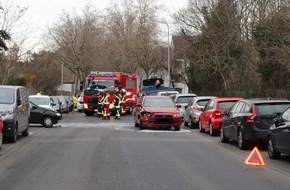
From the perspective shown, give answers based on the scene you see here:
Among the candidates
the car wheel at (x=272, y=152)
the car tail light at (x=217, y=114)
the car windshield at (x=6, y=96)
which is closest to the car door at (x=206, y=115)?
the car tail light at (x=217, y=114)

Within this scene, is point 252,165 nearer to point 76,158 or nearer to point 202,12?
point 76,158

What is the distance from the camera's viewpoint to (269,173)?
11242 millimetres

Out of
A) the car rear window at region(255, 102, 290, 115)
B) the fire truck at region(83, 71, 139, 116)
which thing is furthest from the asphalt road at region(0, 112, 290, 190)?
the fire truck at region(83, 71, 139, 116)

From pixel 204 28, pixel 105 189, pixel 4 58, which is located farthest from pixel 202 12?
pixel 105 189

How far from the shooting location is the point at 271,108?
15.6m

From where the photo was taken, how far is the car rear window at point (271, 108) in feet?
50.5

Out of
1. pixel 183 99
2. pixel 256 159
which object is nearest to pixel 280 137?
pixel 256 159

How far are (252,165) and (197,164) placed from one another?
1.26m

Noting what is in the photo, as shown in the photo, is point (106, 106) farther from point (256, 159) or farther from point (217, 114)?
point (256, 159)

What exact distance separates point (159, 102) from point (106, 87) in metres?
12.9

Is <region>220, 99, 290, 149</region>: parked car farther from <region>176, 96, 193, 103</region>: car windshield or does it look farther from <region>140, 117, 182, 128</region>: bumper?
<region>176, 96, 193, 103</region>: car windshield

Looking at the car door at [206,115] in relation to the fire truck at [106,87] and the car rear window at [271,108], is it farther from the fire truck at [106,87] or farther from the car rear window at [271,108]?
the fire truck at [106,87]

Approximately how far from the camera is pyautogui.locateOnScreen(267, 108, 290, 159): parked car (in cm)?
1251

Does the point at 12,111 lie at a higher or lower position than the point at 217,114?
higher
